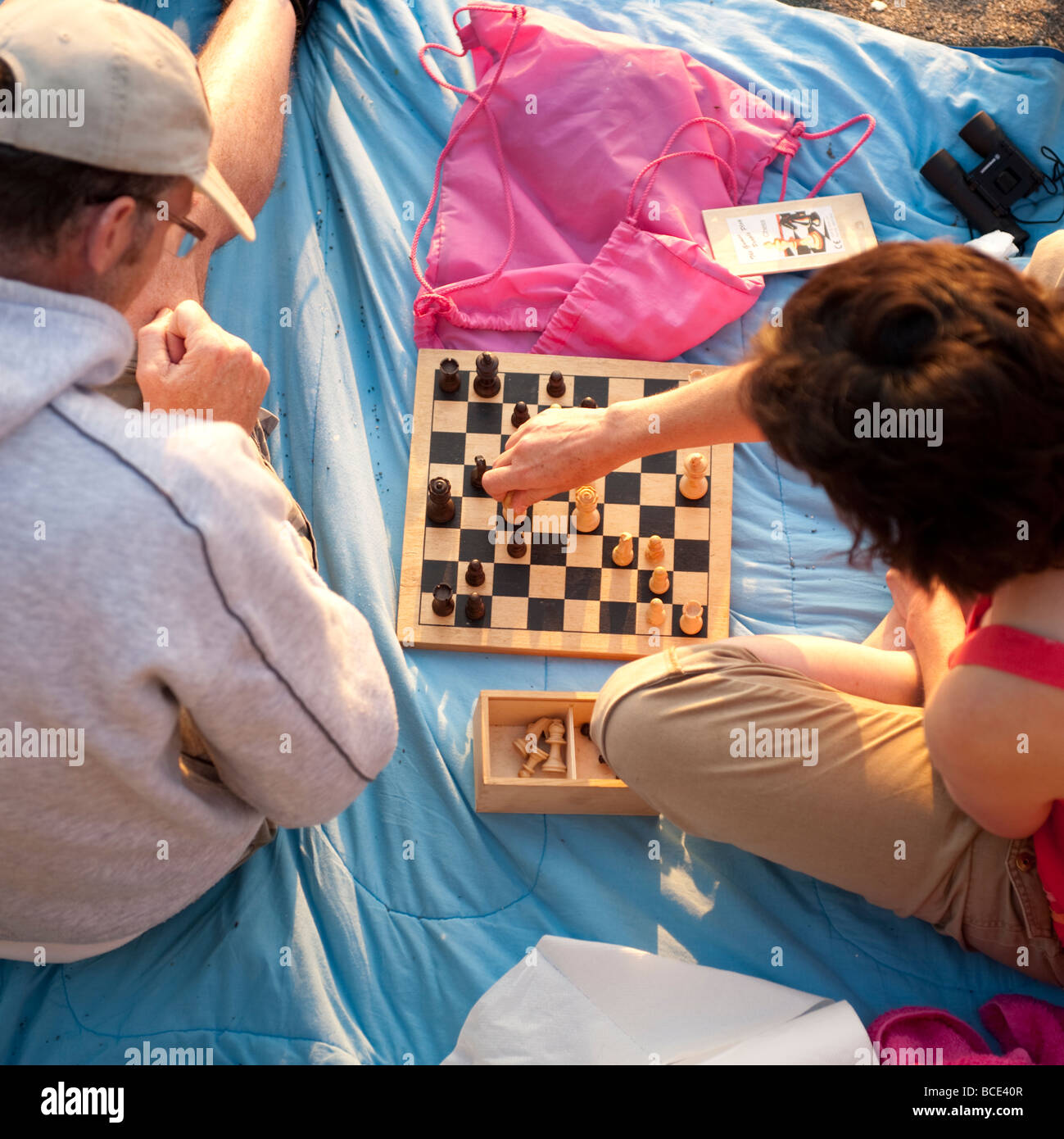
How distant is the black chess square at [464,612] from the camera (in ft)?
5.57

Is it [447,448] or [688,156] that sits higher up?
[688,156]

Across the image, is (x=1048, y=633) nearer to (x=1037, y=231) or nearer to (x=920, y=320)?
(x=920, y=320)

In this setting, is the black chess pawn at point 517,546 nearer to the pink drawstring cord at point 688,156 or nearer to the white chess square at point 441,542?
the white chess square at point 441,542

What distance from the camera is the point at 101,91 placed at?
0.90 metres

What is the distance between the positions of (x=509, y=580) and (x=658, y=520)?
0.94ft

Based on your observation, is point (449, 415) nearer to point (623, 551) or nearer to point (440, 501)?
point (440, 501)

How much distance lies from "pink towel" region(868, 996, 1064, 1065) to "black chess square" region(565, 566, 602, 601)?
756 mm

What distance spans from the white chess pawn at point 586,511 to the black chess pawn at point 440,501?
215mm

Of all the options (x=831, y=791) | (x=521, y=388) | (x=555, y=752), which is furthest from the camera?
(x=521, y=388)

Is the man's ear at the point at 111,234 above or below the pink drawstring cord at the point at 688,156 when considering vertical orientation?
above

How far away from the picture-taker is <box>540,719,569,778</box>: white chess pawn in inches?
61.0

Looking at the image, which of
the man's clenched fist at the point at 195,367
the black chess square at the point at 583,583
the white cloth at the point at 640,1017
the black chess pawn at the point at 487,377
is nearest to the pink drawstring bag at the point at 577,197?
the black chess pawn at the point at 487,377

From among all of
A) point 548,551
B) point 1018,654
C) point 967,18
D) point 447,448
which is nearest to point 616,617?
point 548,551

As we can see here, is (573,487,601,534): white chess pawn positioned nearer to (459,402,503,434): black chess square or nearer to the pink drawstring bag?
(459,402,503,434): black chess square
